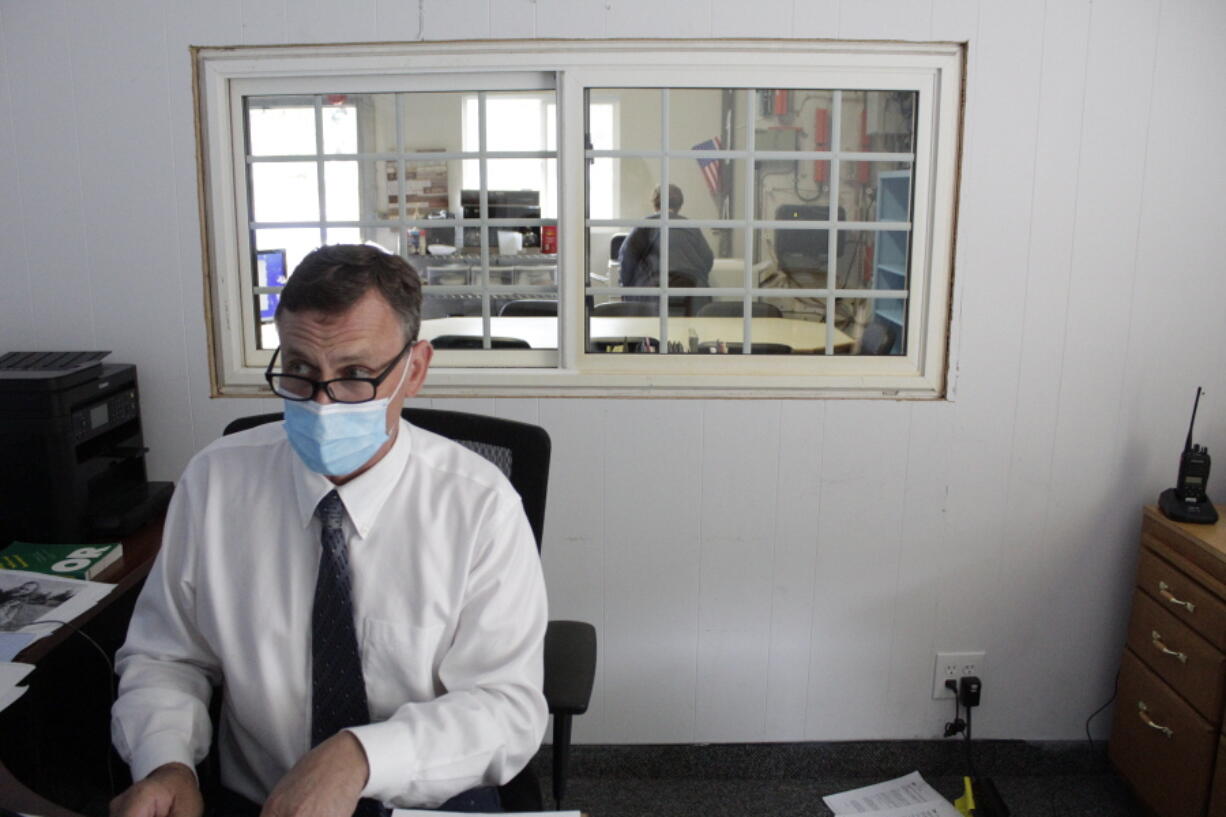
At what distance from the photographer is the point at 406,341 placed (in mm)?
1340

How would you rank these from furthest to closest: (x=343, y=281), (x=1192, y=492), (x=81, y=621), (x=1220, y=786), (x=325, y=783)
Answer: (x=1192, y=492), (x=1220, y=786), (x=81, y=621), (x=343, y=281), (x=325, y=783)

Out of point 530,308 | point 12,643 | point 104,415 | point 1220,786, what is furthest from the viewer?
point 530,308

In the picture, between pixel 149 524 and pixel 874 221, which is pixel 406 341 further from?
pixel 874 221

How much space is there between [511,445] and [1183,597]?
5.33 ft

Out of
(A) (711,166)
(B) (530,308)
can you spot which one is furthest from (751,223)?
(B) (530,308)

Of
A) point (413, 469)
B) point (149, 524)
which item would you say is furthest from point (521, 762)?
point (149, 524)

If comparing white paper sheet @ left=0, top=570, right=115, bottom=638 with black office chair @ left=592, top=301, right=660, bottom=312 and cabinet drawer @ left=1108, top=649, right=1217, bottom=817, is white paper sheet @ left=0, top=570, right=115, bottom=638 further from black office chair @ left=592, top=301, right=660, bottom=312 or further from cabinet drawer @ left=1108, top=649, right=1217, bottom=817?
cabinet drawer @ left=1108, top=649, right=1217, bottom=817

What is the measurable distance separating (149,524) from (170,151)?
0.90 metres

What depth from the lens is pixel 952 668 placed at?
2406 millimetres

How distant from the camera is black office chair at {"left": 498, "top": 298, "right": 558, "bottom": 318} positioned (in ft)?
7.70

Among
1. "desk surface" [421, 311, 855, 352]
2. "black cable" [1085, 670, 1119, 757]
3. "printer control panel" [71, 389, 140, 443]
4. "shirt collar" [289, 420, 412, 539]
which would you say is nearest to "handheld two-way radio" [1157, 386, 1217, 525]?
"black cable" [1085, 670, 1119, 757]

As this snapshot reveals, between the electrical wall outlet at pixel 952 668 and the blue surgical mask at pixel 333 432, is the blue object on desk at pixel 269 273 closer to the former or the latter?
the blue surgical mask at pixel 333 432

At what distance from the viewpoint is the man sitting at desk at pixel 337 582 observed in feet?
4.12

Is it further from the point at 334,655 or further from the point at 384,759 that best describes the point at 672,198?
the point at 384,759
